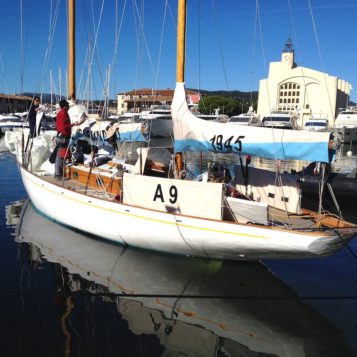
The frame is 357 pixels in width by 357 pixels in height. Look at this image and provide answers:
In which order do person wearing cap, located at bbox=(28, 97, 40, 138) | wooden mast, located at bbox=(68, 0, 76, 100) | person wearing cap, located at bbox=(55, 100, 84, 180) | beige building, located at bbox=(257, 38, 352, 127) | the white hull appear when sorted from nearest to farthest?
the white hull → person wearing cap, located at bbox=(55, 100, 84, 180) → person wearing cap, located at bbox=(28, 97, 40, 138) → wooden mast, located at bbox=(68, 0, 76, 100) → beige building, located at bbox=(257, 38, 352, 127)

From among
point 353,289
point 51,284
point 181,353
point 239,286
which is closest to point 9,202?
point 51,284

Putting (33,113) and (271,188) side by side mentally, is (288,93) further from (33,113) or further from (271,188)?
(271,188)

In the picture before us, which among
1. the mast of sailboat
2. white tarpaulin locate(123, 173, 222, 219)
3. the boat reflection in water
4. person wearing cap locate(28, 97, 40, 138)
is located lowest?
the boat reflection in water

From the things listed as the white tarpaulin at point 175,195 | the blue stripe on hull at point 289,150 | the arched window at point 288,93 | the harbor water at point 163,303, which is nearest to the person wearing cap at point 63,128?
the harbor water at point 163,303

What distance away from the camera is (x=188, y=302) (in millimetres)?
7688

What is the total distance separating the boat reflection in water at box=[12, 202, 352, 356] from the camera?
21.2 feet

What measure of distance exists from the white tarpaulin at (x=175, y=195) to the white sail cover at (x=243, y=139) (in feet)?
3.74

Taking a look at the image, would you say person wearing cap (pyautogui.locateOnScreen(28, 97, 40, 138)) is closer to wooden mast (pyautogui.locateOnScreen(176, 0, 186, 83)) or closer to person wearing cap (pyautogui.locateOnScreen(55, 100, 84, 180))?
person wearing cap (pyautogui.locateOnScreen(55, 100, 84, 180))

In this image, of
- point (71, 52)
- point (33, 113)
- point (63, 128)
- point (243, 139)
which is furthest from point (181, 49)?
point (71, 52)

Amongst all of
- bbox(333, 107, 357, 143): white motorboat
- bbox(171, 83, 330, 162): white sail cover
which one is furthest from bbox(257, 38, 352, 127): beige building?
bbox(171, 83, 330, 162): white sail cover

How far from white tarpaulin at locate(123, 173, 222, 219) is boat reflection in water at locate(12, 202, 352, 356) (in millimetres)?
1493

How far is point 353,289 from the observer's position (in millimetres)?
8594

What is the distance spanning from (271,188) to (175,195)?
2542 mm

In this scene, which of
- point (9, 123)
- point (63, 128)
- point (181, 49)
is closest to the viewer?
point (181, 49)
